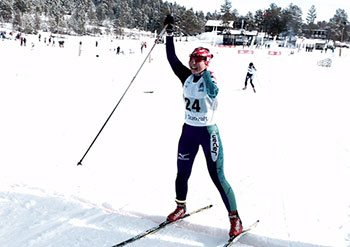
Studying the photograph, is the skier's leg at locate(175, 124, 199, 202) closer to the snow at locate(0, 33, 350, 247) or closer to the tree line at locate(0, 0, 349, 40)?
the snow at locate(0, 33, 350, 247)

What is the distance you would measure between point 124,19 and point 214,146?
118224 mm

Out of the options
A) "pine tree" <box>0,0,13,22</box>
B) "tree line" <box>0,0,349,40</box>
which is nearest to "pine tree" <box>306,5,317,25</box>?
"tree line" <box>0,0,349,40</box>

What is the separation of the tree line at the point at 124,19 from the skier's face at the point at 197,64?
190ft

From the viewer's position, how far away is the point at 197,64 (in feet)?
10.7

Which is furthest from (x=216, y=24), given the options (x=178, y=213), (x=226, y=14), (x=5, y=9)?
(x=178, y=213)

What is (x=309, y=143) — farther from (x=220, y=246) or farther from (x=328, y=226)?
(x=220, y=246)

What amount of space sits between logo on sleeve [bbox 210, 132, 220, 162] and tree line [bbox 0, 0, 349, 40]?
58065mm

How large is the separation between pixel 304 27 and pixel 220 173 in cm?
14013

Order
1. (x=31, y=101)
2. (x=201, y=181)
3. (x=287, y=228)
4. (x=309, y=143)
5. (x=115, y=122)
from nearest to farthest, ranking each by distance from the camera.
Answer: (x=287, y=228) < (x=201, y=181) < (x=309, y=143) < (x=115, y=122) < (x=31, y=101)

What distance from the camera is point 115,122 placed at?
31.2 feet

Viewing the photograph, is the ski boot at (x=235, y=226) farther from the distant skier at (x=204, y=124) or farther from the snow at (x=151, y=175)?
the snow at (x=151, y=175)

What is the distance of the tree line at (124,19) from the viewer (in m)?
82.0

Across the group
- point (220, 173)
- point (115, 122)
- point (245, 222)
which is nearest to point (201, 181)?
point (245, 222)

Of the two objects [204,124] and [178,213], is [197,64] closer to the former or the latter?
[204,124]
